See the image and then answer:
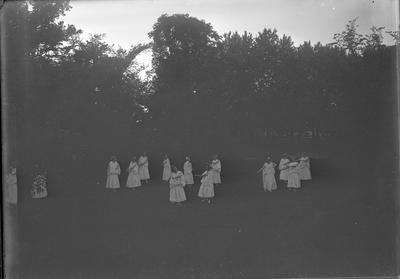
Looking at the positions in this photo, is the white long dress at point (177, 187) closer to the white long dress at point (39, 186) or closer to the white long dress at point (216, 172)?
the white long dress at point (216, 172)

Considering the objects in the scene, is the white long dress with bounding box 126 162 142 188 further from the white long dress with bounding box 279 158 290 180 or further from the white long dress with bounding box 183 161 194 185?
the white long dress with bounding box 279 158 290 180

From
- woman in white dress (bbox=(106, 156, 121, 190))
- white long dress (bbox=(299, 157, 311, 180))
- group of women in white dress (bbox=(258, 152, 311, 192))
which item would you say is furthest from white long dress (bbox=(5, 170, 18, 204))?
white long dress (bbox=(299, 157, 311, 180))

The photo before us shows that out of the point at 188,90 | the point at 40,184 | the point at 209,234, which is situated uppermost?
the point at 188,90

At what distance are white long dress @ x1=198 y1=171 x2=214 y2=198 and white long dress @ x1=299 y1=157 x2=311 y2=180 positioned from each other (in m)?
1.37

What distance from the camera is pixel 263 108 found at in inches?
314

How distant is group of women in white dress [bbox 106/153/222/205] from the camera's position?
7.92 m

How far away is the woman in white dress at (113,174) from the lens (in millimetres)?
7980

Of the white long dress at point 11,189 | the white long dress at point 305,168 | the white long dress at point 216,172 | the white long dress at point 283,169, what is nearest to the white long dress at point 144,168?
the white long dress at point 216,172

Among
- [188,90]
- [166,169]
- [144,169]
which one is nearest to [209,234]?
[166,169]

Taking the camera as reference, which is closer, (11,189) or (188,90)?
(11,189)

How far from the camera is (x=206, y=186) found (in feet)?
26.0

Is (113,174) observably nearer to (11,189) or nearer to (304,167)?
(11,189)

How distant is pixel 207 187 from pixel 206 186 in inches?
1.2

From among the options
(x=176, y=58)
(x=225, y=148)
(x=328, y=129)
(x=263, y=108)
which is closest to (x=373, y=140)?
(x=328, y=129)
